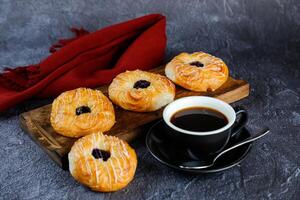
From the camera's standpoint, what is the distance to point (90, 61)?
212cm

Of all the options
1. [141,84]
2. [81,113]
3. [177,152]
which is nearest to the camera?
[177,152]

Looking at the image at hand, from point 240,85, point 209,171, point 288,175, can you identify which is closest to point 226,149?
point 209,171

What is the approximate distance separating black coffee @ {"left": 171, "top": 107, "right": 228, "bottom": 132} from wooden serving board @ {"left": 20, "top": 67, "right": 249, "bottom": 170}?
0.15m

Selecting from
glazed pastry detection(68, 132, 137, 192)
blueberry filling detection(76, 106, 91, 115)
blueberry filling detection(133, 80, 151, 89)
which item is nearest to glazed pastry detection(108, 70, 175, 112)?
blueberry filling detection(133, 80, 151, 89)

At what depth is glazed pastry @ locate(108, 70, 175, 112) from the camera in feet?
5.84

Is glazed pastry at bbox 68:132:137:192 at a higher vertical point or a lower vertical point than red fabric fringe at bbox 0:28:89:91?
higher

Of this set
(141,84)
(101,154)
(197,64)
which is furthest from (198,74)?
(101,154)

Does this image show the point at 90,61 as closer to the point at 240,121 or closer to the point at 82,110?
the point at 82,110

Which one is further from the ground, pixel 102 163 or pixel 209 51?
pixel 102 163

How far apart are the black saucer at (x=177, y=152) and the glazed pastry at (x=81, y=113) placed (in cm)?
15

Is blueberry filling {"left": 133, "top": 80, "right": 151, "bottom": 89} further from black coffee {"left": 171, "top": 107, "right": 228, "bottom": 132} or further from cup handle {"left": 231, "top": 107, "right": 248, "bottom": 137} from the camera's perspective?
cup handle {"left": 231, "top": 107, "right": 248, "bottom": 137}

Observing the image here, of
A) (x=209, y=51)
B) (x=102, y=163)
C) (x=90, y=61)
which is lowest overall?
(x=209, y=51)

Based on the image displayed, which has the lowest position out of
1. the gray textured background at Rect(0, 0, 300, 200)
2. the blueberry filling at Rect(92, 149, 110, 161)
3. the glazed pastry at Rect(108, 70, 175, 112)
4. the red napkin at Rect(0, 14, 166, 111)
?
the gray textured background at Rect(0, 0, 300, 200)

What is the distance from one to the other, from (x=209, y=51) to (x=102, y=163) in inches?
43.7
